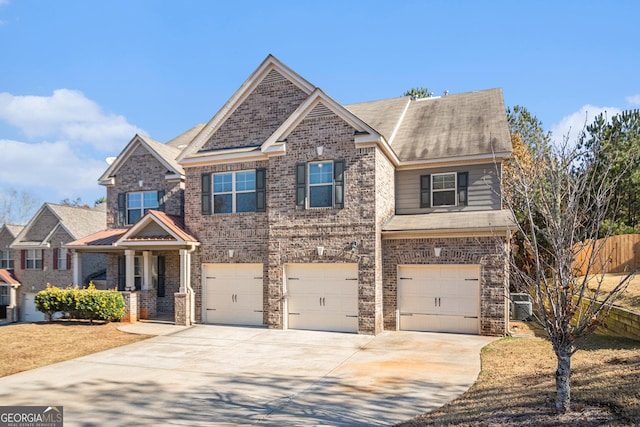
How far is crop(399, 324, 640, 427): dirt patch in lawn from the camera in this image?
19.2ft

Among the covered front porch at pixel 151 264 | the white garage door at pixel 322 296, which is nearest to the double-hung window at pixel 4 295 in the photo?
the covered front porch at pixel 151 264

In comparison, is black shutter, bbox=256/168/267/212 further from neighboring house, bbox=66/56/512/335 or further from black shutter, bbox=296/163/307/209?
black shutter, bbox=296/163/307/209

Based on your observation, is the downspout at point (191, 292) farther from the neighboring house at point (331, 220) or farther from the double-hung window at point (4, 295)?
the double-hung window at point (4, 295)

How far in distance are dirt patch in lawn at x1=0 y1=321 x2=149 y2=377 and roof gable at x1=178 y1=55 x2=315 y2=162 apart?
686cm

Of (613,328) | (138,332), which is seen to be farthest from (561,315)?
(138,332)

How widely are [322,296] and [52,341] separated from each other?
27.5 feet

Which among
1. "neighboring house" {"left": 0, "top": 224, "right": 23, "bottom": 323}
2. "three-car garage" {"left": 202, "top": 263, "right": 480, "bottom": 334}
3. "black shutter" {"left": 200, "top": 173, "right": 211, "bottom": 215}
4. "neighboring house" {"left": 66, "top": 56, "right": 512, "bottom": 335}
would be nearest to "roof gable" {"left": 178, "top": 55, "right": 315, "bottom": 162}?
"neighboring house" {"left": 66, "top": 56, "right": 512, "bottom": 335}

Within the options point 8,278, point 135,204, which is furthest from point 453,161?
point 8,278

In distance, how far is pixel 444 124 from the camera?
58.3 feet

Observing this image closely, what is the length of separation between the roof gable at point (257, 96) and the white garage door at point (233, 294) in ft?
15.2

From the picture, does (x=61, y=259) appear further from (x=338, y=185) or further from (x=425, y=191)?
(x=425, y=191)

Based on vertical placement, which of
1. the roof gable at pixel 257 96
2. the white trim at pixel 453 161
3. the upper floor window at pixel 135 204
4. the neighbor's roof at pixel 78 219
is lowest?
the neighbor's roof at pixel 78 219

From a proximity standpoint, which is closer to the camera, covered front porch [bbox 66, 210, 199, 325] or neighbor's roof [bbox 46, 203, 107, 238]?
covered front porch [bbox 66, 210, 199, 325]

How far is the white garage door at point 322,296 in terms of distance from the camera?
48.2 feet
